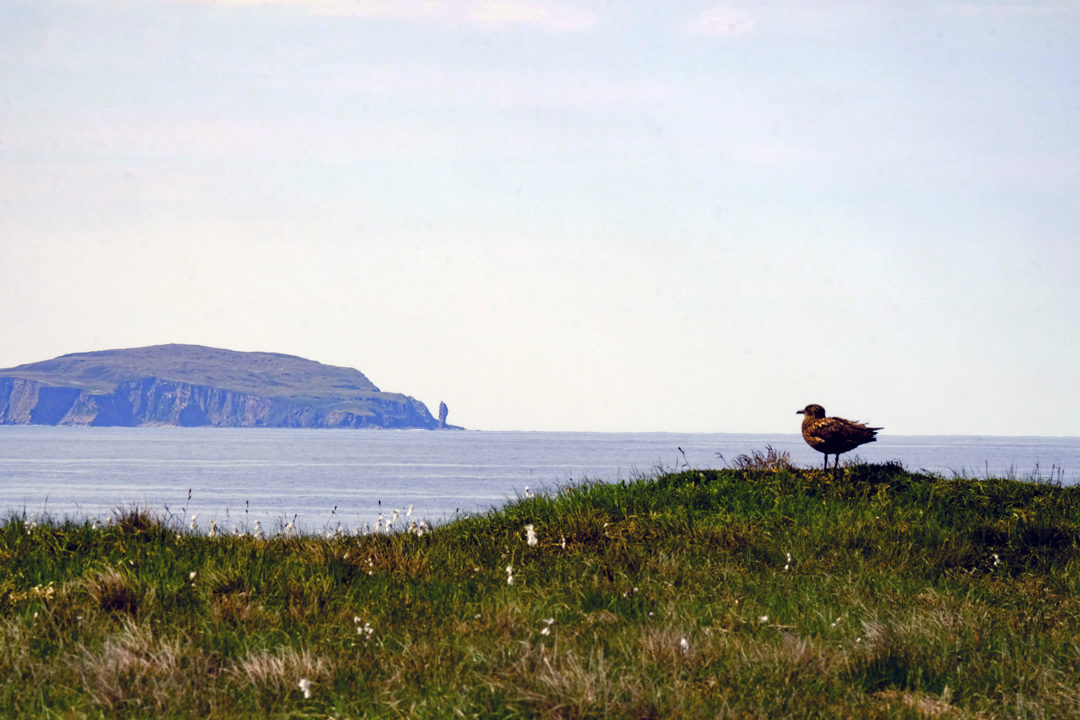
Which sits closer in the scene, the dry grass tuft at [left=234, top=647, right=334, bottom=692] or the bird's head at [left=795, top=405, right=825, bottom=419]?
the dry grass tuft at [left=234, top=647, right=334, bottom=692]

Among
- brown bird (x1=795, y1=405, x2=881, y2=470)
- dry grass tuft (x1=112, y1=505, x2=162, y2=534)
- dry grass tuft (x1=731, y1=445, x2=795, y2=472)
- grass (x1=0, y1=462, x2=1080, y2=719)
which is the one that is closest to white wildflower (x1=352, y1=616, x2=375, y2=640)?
grass (x1=0, y1=462, x2=1080, y2=719)

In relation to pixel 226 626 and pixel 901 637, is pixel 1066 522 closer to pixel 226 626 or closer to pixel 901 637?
pixel 901 637

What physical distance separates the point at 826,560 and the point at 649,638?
4194 millimetres

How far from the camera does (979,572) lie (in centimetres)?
1047

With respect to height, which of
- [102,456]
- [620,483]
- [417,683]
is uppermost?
[620,483]

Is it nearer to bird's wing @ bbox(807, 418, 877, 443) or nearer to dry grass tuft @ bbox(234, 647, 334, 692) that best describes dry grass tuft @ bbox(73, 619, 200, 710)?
dry grass tuft @ bbox(234, 647, 334, 692)

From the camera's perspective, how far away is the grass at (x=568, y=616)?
6.04 m

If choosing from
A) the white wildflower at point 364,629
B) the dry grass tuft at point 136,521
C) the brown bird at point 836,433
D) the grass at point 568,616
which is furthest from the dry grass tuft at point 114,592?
the brown bird at point 836,433

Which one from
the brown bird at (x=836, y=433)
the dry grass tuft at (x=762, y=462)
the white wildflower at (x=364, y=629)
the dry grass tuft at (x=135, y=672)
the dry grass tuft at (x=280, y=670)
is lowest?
the dry grass tuft at (x=135, y=672)

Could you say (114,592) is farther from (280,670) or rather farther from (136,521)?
(136,521)

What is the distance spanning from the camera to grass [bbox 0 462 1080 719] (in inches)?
238

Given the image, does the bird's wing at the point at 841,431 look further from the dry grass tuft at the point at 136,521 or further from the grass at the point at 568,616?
the dry grass tuft at the point at 136,521

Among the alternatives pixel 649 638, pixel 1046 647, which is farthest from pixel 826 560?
pixel 649 638

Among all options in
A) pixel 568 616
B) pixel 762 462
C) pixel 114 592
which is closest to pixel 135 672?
pixel 114 592
